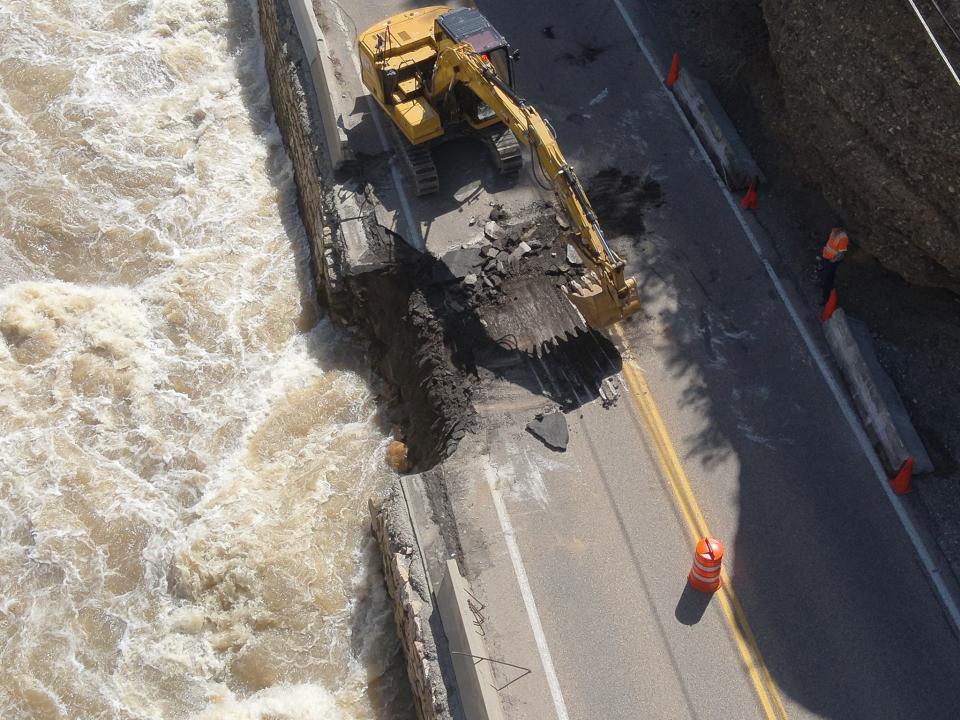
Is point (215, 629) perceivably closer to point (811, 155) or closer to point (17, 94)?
point (811, 155)

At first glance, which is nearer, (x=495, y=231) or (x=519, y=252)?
(x=519, y=252)

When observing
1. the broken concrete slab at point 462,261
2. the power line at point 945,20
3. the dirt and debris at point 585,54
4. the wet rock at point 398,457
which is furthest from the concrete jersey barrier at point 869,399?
the dirt and debris at point 585,54

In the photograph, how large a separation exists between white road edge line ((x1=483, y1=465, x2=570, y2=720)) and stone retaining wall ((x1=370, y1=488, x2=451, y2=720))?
134 cm

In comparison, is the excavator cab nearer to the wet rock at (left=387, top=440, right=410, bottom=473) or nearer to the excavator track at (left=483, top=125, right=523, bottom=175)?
the excavator track at (left=483, top=125, right=523, bottom=175)

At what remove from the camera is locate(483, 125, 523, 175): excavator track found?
17703mm

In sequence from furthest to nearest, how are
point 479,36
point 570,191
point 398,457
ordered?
point 479,36 → point 398,457 → point 570,191

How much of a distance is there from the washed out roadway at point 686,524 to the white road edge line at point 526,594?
32mm

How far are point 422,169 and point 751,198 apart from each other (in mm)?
6129

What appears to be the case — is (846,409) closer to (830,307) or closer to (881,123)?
(830,307)

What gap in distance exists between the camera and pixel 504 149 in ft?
58.1

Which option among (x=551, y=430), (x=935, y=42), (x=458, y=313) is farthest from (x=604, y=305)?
(x=935, y=42)

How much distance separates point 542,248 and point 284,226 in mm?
6059

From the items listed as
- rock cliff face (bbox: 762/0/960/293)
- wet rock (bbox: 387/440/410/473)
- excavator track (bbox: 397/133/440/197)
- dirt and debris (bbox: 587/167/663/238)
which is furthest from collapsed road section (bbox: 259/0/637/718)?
rock cliff face (bbox: 762/0/960/293)

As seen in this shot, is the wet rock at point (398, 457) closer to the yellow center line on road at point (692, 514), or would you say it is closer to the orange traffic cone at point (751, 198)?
the yellow center line on road at point (692, 514)
